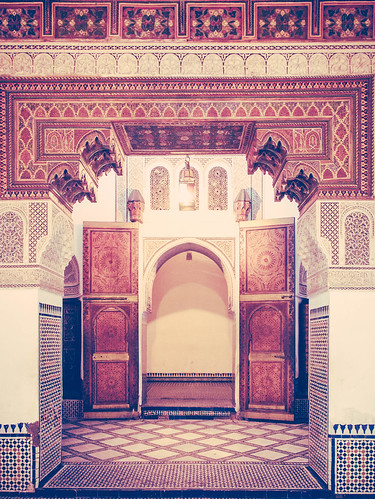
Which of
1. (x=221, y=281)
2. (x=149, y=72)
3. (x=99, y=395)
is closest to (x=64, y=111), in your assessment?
(x=149, y=72)

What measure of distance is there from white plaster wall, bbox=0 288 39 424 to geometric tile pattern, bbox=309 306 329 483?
6.39 ft

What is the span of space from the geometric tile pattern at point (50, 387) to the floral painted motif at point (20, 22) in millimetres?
1872

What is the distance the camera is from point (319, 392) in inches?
155

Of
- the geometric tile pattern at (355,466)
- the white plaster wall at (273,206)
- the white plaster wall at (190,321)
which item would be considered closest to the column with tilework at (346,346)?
the geometric tile pattern at (355,466)

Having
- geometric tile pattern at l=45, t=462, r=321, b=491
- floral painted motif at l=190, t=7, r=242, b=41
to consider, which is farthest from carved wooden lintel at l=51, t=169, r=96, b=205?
geometric tile pattern at l=45, t=462, r=321, b=491

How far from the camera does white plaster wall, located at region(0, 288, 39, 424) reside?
3.73 m

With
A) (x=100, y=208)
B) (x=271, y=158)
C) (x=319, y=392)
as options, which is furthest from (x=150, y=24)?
(x=100, y=208)

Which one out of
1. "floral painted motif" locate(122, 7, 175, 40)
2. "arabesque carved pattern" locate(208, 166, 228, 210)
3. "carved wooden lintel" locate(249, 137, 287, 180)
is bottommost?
"carved wooden lintel" locate(249, 137, 287, 180)

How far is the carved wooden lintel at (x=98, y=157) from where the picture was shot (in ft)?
12.9

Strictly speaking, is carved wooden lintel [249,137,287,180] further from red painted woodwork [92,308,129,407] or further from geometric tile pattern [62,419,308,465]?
→ red painted woodwork [92,308,129,407]

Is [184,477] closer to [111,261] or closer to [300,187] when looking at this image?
[300,187]

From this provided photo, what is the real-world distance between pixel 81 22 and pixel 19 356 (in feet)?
7.63

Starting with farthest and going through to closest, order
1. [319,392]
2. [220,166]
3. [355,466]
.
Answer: [220,166] → [319,392] → [355,466]

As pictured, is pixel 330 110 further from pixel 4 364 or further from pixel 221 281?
pixel 221 281
